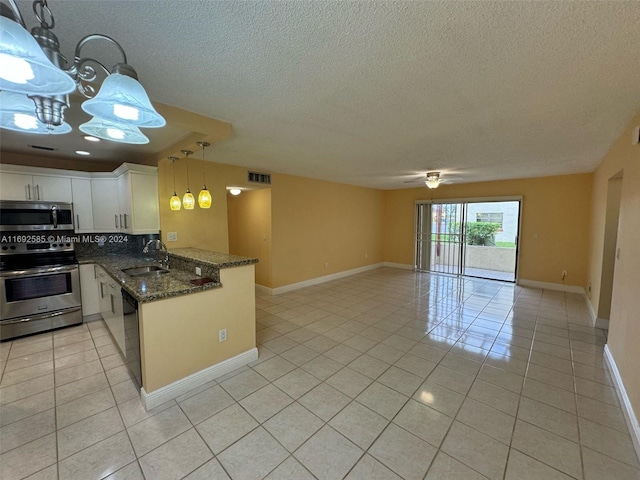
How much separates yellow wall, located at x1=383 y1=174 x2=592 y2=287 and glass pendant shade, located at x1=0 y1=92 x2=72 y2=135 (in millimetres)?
7139

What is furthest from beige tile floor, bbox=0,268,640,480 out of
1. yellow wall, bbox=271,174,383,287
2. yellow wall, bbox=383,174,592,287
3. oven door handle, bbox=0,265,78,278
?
yellow wall, bbox=383,174,592,287

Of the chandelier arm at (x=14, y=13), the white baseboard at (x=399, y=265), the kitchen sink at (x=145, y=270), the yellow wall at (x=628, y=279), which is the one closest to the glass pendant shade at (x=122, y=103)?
the chandelier arm at (x=14, y=13)

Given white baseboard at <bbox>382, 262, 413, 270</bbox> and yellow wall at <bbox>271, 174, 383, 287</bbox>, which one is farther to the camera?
white baseboard at <bbox>382, 262, 413, 270</bbox>

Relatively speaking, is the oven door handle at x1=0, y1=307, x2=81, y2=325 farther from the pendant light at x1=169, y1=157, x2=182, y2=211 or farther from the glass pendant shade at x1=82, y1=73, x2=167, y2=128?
the glass pendant shade at x1=82, y1=73, x2=167, y2=128

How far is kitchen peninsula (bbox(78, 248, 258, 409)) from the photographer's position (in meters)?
2.09

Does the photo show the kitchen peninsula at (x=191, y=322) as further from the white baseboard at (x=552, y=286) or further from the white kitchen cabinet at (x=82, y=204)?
the white baseboard at (x=552, y=286)

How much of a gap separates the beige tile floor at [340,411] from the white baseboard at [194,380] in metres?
0.07

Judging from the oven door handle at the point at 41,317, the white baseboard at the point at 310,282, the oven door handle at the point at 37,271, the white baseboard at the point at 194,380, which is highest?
the oven door handle at the point at 37,271

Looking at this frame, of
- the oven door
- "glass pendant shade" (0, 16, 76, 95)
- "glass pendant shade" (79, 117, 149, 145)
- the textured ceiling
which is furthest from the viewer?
the oven door

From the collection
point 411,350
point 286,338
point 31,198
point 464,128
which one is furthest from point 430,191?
point 31,198

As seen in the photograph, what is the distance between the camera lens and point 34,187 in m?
3.38

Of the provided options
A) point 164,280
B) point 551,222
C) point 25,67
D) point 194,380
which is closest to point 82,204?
point 164,280

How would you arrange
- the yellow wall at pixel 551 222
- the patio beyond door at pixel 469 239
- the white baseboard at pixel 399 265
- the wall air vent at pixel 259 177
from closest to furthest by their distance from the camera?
the wall air vent at pixel 259 177
the yellow wall at pixel 551 222
the patio beyond door at pixel 469 239
the white baseboard at pixel 399 265

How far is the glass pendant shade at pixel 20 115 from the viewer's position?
123 cm
